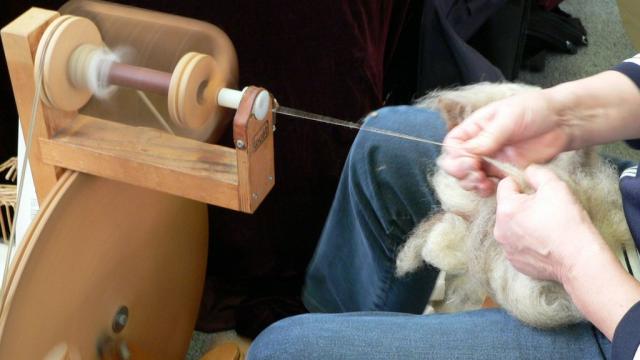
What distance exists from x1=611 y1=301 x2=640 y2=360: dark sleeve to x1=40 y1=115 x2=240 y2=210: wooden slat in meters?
0.39

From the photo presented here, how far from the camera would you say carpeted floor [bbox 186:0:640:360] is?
2076 millimetres

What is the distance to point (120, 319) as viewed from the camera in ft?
2.67

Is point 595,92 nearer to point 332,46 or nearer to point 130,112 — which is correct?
point 332,46

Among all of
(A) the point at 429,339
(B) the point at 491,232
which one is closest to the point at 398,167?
(B) the point at 491,232

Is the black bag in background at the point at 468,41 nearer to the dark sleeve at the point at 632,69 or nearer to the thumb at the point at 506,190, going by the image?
the dark sleeve at the point at 632,69

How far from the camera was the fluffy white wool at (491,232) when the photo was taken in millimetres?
773

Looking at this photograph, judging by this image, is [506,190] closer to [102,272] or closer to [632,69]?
[632,69]

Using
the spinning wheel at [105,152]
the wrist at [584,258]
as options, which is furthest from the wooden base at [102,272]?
the wrist at [584,258]

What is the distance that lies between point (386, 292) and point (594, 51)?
1563mm

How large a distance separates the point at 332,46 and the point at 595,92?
0.39m

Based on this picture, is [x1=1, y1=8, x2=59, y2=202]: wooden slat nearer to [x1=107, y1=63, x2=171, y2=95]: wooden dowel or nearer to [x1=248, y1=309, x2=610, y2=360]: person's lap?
[x1=107, y1=63, x2=171, y2=95]: wooden dowel

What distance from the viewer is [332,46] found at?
1044 millimetres

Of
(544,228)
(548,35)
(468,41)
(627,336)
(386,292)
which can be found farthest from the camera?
(548,35)

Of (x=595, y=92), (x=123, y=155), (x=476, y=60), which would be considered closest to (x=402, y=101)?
(x=476, y=60)
